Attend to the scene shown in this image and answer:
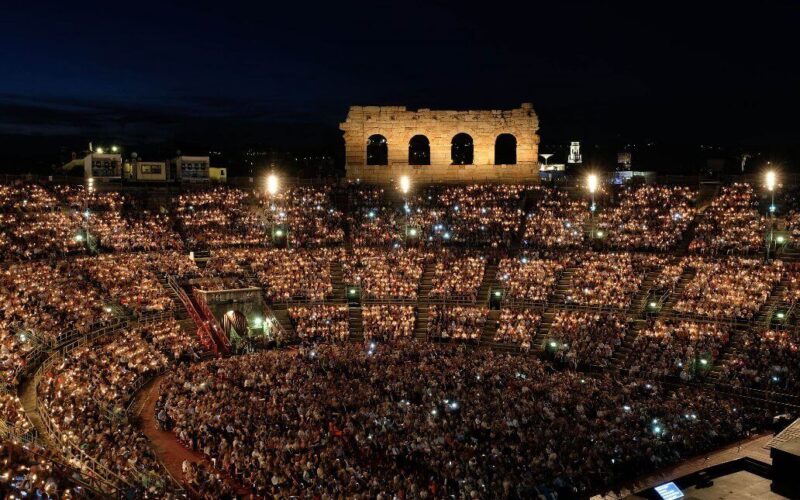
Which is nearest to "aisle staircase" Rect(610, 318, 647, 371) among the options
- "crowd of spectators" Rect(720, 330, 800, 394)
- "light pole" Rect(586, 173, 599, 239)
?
"crowd of spectators" Rect(720, 330, 800, 394)

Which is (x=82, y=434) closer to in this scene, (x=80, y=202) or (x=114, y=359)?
(x=114, y=359)

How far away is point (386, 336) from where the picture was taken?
1389 inches

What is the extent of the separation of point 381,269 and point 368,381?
1458 cm

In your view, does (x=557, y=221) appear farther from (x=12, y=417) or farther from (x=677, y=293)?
(x=12, y=417)

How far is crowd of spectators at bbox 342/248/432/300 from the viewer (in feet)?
128

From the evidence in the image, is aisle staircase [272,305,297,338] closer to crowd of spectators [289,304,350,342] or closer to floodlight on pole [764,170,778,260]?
crowd of spectators [289,304,350,342]

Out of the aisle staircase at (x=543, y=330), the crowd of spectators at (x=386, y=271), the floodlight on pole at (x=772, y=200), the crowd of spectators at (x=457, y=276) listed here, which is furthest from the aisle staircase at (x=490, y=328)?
the floodlight on pole at (x=772, y=200)

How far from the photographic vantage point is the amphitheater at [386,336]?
19719 millimetres

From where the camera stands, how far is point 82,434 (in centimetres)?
2059

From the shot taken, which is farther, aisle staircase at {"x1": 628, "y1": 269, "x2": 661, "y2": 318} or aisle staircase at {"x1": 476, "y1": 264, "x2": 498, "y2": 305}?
aisle staircase at {"x1": 476, "y1": 264, "x2": 498, "y2": 305}

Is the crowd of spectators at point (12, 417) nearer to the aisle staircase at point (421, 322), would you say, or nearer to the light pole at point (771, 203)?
the aisle staircase at point (421, 322)

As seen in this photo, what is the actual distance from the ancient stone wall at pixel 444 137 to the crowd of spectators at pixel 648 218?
28.8 ft

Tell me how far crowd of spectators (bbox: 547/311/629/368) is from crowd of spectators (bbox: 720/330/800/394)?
4973 millimetres

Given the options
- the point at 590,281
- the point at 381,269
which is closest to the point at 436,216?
the point at 381,269
